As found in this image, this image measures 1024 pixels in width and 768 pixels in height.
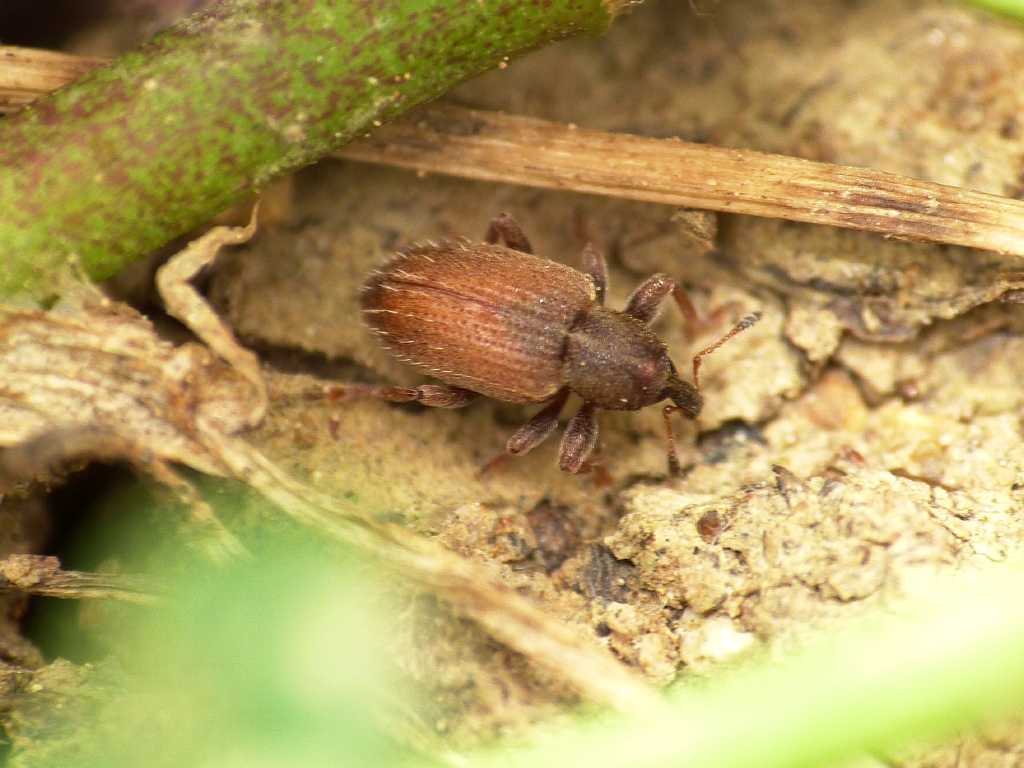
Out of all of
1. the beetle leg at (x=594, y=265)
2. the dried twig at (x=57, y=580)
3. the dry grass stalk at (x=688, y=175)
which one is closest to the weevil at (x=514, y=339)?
the beetle leg at (x=594, y=265)

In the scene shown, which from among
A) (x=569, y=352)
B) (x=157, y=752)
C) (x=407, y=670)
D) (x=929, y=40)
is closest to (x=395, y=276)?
(x=569, y=352)

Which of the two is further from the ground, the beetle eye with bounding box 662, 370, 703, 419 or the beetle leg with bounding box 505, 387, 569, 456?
the beetle eye with bounding box 662, 370, 703, 419

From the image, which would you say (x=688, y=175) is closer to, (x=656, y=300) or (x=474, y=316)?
(x=656, y=300)

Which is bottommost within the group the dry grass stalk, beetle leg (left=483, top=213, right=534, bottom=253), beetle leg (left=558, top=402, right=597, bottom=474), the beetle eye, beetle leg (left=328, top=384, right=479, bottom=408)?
beetle leg (left=558, top=402, right=597, bottom=474)

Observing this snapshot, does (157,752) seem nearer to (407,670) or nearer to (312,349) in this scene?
(407,670)

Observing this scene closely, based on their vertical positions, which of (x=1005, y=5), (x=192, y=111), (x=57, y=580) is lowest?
(x=57, y=580)

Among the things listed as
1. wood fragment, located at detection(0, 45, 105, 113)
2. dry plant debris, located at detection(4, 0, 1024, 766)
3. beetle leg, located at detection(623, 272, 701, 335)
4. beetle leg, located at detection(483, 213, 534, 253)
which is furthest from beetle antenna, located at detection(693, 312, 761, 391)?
wood fragment, located at detection(0, 45, 105, 113)

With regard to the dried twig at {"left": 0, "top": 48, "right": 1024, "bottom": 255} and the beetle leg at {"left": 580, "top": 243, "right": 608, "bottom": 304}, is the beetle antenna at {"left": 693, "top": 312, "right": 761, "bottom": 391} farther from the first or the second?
the beetle leg at {"left": 580, "top": 243, "right": 608, "bottom": 304}

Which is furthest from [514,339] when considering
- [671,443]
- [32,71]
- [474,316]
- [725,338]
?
[32,71]
